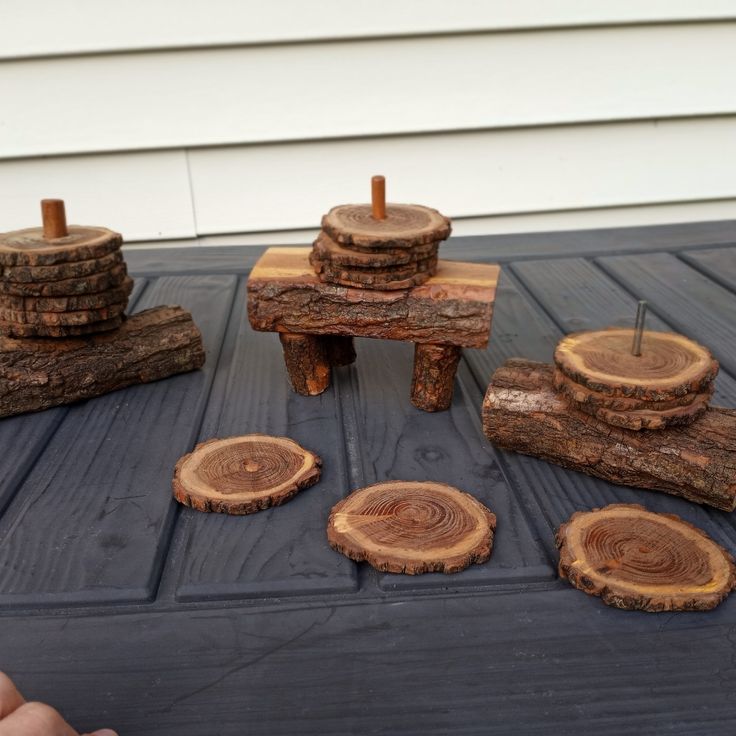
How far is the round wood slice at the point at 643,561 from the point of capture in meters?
1.12

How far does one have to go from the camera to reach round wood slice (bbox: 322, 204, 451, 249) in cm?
156

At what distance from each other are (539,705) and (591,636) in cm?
15

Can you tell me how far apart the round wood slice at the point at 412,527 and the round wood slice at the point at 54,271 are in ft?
2.41

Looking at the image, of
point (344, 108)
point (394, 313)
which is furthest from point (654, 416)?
point (344, 108)

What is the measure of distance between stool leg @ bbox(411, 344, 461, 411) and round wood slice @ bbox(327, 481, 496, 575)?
334 millimetres

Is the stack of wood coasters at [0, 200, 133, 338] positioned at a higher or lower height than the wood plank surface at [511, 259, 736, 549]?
higher

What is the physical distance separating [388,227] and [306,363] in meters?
0.34

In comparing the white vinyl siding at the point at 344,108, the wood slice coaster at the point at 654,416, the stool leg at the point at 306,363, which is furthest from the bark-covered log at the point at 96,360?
the white vinyl siding at the point at 344,108

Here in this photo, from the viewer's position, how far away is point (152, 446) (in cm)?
158

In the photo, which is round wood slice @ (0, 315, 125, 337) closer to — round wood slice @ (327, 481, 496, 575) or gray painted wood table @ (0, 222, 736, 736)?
gray painted wood table @ (0, 222, 736, 736)

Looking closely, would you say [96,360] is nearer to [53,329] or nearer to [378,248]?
[53,329]

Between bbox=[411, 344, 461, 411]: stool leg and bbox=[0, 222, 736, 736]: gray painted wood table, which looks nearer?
bbox=[0, 222, 736, 736]: gray painted wood table

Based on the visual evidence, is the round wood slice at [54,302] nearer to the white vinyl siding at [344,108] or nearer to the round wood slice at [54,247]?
the round wood slice at [54,247]

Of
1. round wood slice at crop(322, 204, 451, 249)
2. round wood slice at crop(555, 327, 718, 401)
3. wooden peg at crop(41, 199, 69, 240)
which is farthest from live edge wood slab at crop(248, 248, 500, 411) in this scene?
wooden peg at crop(41, 199, 69, 240)
